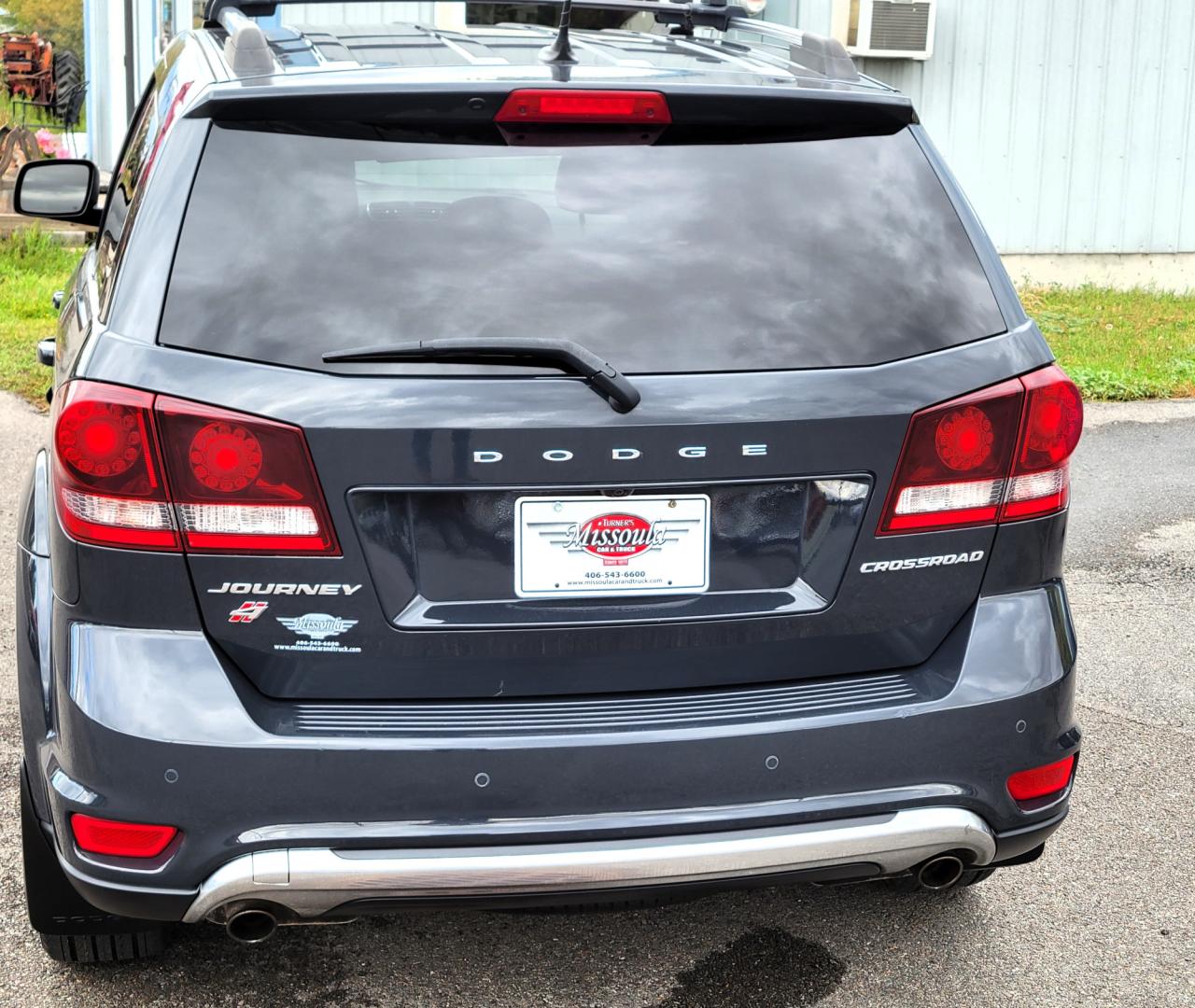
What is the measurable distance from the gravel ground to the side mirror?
1495mm

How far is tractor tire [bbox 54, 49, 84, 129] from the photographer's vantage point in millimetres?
18781

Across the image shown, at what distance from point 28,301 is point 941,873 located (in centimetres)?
863

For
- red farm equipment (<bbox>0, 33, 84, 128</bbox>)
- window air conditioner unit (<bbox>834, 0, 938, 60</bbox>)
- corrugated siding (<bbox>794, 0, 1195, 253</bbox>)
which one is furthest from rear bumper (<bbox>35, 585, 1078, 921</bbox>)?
red farm equipment (<bbox>0, 33, 84, 128</bbox>)

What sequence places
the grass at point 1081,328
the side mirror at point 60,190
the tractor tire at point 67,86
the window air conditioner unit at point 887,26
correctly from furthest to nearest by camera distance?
1. the tractor tire at point 67,86
2. the window air conditioner unit at point 887,26
3. the grass at point 1081,328
4. the side mirror at point 60,190

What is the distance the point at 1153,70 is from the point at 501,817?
10.9m

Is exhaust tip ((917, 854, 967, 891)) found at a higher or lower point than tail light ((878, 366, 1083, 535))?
lower

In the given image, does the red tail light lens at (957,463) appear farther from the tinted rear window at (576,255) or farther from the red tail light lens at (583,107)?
the red tail light lens at (583,107)

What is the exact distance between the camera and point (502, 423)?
2213mm

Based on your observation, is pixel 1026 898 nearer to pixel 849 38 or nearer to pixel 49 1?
pixel 849 38

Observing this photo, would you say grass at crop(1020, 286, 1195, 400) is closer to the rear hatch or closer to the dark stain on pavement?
the dark stain on pavement

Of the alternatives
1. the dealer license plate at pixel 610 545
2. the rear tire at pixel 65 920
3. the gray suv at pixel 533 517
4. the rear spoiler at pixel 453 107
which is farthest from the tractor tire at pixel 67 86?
the dealer license plate at pixel 610 545

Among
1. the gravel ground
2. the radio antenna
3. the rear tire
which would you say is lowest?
the gravel ground

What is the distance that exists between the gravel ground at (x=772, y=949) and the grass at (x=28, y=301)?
4.70 meters

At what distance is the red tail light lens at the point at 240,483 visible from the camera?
2.18 meters
